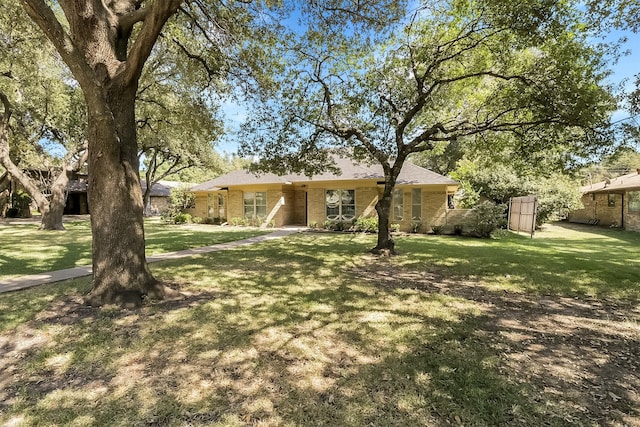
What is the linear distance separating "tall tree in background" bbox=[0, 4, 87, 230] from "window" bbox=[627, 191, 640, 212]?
29478 mm

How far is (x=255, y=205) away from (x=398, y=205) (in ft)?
30.6

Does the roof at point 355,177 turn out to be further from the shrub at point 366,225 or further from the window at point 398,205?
the shrub at point 366,225

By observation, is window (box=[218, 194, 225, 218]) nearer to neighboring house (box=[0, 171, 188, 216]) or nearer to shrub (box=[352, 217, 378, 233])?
neighboring house (box=[0, 171, 188, 216])

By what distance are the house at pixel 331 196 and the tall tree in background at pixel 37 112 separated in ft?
26.5

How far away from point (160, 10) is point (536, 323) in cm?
691

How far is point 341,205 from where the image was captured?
19.5 metres

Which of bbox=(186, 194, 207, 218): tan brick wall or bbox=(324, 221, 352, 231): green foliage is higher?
bbox=(186, 194, 207, 218): tan brick wall

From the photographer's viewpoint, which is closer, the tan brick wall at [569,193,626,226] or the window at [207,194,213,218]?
the tan brick wall at [569,193,626,226]

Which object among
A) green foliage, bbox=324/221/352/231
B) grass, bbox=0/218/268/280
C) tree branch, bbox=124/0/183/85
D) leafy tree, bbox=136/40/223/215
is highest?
leafy tree, bbox=136/40/223/215

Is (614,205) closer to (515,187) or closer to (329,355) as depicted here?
(515,187)

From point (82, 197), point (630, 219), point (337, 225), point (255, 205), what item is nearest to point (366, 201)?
point (337, 225)

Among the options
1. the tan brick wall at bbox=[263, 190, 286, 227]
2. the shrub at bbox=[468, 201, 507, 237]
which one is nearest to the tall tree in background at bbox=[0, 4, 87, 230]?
the tan brick wall at bbox=[263, 190, 286, 227]

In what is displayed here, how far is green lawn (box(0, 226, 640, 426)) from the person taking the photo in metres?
2.77

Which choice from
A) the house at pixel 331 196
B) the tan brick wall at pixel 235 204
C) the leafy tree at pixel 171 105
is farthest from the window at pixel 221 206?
the leafy tree at pixel 171 105
